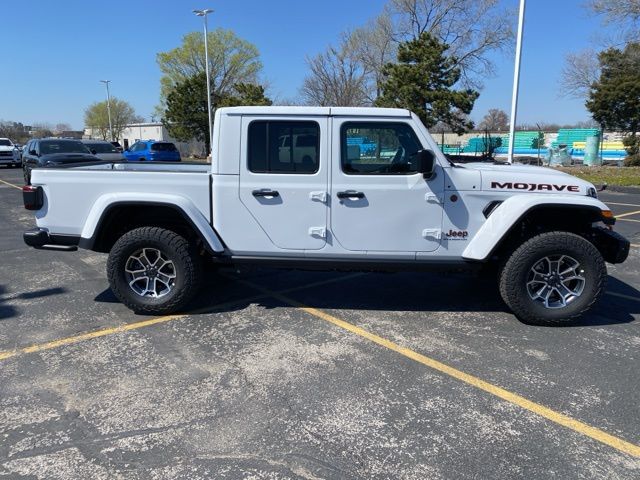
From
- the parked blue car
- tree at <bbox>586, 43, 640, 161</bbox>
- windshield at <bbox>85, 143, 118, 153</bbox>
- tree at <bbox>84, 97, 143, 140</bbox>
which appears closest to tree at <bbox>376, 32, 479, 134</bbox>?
tree at <bbox>586, 43, 640, 161</bbox>

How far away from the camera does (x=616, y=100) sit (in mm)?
31859

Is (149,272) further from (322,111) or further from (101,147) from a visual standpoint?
(101,147)

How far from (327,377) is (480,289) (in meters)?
2.91

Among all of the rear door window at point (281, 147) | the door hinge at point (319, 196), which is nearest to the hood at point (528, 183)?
the door hinge at point (319, 196)

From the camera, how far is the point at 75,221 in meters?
4.71

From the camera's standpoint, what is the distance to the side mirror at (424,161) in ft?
13.6

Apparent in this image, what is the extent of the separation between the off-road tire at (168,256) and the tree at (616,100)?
31374 mm

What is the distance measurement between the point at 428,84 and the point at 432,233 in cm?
2527

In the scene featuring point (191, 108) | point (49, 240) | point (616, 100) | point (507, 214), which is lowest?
point (49, 240)

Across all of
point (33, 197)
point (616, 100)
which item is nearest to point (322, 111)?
Result: point (33, 197)

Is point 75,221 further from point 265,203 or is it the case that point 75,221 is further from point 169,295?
point 265,203

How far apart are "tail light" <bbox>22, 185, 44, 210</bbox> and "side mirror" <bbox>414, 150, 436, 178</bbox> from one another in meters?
3.55

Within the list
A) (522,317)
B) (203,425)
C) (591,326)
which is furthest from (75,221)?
(591,326)

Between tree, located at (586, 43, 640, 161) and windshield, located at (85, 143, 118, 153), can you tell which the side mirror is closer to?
windshield, located at (85, 143, 118, 153)
